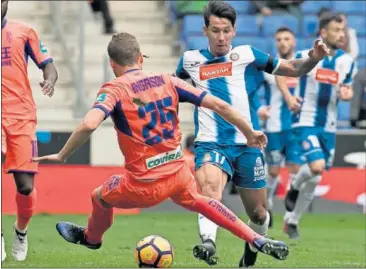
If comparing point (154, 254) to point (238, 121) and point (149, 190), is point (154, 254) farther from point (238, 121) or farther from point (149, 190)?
point (238, 121)

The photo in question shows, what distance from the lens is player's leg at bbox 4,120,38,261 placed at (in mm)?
9984

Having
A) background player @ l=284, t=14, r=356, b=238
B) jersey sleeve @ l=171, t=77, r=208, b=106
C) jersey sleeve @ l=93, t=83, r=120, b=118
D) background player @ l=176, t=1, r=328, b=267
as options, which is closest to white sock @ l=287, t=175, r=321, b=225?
background player @ l=284, t=14, r=356, b=238

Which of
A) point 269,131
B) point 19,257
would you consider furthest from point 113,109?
point 269,131

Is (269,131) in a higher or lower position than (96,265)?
lower

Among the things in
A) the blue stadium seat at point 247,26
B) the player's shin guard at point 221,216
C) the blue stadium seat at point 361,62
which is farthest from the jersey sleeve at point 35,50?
the blue stadium seat at point 361,62

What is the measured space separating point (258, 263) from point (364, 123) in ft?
26.6

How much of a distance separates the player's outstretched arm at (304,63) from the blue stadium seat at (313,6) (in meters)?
11.2

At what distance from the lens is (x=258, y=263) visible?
10.4m

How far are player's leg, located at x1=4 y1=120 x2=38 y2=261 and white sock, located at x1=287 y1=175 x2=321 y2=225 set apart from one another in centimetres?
433

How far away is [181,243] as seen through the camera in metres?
12.6

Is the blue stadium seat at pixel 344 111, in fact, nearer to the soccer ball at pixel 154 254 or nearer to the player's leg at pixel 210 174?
the player's leg at pixel 210 174

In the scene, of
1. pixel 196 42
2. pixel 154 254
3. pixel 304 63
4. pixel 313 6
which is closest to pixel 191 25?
pixel 196 42

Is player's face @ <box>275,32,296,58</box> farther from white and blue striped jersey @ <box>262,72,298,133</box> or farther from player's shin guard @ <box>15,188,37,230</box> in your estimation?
player's shin guard @ <box>15,188,37,230</box>

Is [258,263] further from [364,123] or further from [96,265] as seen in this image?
[364,123]
